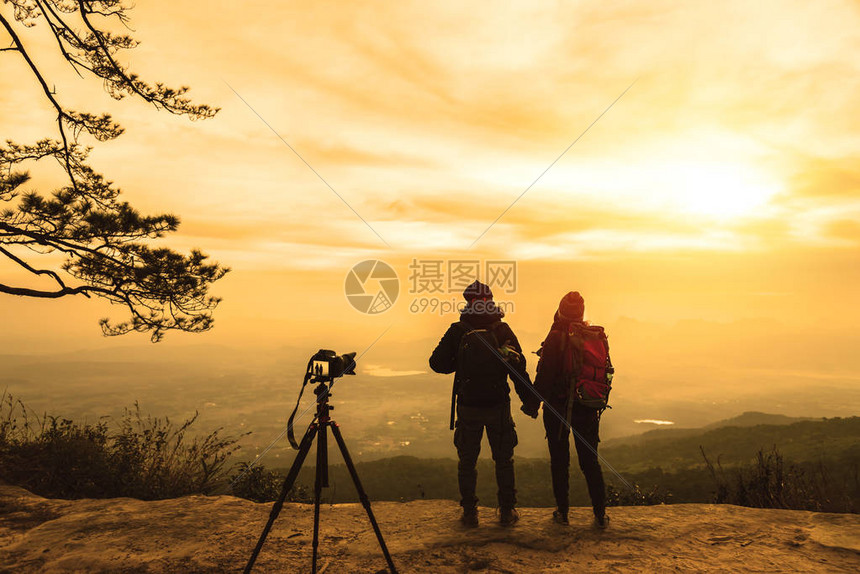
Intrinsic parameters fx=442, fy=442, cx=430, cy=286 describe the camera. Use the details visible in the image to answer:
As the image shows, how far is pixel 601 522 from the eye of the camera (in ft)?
17.7

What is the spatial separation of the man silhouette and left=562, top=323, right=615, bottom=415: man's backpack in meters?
0.58

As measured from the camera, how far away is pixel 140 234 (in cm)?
911

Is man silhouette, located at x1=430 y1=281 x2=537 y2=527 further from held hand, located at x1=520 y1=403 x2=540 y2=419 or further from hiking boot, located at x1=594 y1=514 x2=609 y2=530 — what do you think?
hiking boot, located at x1=594 y1=514 x2=609 y2=530

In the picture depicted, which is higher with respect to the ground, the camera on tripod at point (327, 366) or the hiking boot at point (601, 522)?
the camera on tripod at point (327, 366)

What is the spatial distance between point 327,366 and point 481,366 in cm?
217

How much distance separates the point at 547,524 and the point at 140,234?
9.18 metres

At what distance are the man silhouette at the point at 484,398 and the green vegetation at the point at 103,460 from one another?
426 centimetres

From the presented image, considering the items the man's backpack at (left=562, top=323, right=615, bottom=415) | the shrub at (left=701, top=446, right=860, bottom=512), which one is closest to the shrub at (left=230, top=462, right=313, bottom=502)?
the man's backpack at (left=562, top=323, right=615, bottom=415)

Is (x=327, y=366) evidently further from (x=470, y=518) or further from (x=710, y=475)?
(x=710, y=475)

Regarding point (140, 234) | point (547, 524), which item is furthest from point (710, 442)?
point (140, 234)

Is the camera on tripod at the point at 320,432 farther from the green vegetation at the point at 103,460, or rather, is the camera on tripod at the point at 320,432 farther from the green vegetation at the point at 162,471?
the green vegetation at the point at 103,460

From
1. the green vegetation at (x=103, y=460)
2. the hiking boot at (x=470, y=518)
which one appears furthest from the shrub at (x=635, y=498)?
the green vegetation at (x=103, y=460)

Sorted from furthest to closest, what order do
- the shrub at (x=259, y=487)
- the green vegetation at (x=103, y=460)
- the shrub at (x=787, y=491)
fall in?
the shrub at (x=259, y=487)
the green vegetation at (x=103, y=460)
the shrub at (x=787, y=491)

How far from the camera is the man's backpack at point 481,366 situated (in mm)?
5570
